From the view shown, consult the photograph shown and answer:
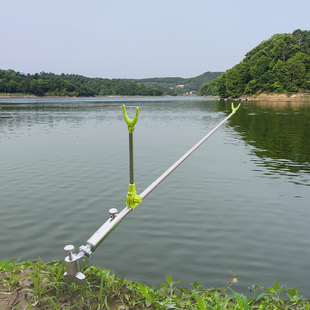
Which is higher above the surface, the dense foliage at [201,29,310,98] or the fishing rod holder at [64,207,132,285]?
the dense foliage at [201,29,310,98]

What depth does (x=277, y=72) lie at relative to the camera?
428 feet

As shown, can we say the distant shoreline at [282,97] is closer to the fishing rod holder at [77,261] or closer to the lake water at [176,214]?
the lake water at [176,214]

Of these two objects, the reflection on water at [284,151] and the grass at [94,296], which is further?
the reflection on water at [284,151]

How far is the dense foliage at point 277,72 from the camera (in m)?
126

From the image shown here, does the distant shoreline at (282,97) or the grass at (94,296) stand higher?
the distant shoreline at (282,97)

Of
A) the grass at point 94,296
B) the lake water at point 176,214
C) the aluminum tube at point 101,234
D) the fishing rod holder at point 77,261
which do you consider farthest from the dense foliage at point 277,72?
the fishing rod holder at point 77,261

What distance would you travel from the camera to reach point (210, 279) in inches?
209

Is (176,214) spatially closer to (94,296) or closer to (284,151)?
(94,296)

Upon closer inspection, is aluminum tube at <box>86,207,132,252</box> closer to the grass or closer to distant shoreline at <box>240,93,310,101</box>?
the grass

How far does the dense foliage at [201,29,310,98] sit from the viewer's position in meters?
126

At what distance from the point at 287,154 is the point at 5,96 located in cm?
20391

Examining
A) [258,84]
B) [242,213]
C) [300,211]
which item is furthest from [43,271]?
[258,84]

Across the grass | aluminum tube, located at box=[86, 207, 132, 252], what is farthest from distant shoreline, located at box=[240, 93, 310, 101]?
aluminum tube, located at box=[86, 207, 132, 252]

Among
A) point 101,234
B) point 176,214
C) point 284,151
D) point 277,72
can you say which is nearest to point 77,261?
point 101,234
